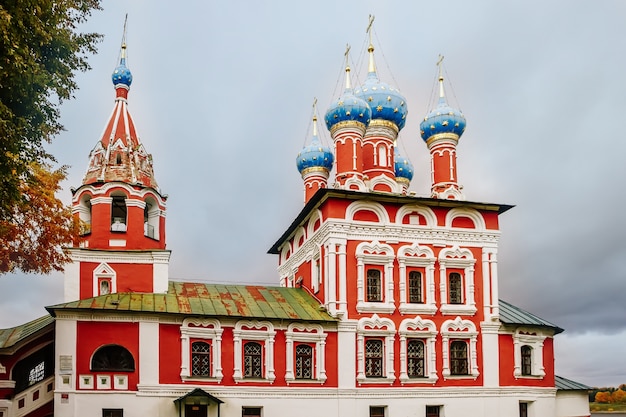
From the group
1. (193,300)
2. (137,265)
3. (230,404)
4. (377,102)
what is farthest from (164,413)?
(377,102)

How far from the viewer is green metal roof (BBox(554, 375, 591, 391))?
2491cm

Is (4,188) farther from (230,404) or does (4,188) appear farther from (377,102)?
(377,102)

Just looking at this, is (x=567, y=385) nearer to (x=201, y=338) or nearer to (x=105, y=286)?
(x=201, y=338)

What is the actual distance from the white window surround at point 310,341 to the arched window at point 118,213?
6.73m

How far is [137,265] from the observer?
23312 mm

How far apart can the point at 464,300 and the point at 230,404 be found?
8.56 meters

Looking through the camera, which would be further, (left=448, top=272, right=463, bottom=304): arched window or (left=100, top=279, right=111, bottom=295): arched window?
(left=448, top=272, right=463, bottom=304): arched window

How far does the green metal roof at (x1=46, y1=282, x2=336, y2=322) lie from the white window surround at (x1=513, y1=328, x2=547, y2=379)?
667cm

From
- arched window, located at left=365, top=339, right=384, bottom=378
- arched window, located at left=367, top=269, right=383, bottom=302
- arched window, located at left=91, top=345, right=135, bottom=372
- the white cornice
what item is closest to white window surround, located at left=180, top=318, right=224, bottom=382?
arched window, located at left=91, top=345, right=135, bottom=372

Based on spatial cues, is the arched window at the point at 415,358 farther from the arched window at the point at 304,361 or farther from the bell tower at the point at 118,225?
the bell tower at the point at 118,225

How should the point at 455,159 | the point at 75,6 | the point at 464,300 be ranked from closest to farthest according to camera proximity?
the point at 75,6, the point at 464,300, the point at 455,159

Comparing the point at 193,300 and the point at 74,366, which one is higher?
the point at 193,300

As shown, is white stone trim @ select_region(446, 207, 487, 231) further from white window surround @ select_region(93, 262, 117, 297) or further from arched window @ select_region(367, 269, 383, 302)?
white window surround @ select_region(93, 262, 117, 297)

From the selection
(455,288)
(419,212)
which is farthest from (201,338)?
(455,288)
